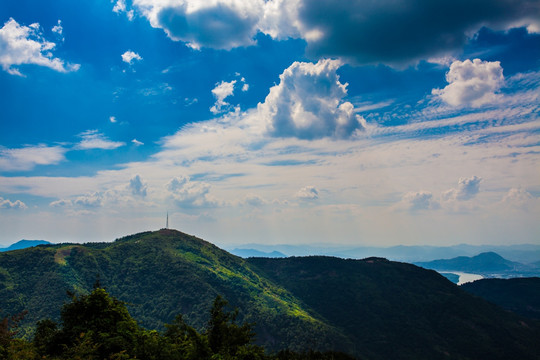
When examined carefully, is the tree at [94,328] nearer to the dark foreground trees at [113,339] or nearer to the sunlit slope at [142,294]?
the dark foreground trees at [113,339]

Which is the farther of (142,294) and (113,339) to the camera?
(142,294)

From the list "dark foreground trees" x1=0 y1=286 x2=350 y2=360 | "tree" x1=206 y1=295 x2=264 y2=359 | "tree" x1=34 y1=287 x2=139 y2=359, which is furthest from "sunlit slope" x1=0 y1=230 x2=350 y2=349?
"tree" x1=34 y1=287 x2=139 y2=359

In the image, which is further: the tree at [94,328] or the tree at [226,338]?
the tree at [226,338]

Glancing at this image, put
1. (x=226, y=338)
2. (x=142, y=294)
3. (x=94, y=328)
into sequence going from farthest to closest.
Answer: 1. (x=142, y=294)
2. (x=226, y=338)
3. (x=94, y=328)

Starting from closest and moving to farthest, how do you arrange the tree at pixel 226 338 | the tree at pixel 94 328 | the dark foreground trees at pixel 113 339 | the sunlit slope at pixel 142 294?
1. the dark foreground trees at pixel 113 339
2. the tree at pixel 94 328
3. the tree at pixel 226 338
4. the sunlit slope at pixel 142 294

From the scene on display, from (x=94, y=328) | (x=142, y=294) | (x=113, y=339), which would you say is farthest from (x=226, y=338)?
(x=142, y=294)

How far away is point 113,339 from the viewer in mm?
37781

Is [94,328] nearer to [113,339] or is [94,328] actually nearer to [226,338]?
[113,339]

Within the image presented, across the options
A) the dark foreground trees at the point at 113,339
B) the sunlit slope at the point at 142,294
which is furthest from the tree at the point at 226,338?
the sunlit slope at the point at 142,294

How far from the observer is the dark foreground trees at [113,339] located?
36594 mm

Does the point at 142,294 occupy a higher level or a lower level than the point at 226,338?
lower

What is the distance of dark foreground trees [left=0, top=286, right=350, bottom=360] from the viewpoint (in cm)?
3659

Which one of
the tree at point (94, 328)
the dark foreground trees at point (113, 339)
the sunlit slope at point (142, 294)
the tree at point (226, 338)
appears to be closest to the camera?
the dark foreground trees at point (113, 339)

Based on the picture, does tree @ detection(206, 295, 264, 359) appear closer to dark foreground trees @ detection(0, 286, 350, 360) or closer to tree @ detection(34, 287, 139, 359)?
dark foreground trees @ detection(0, 286, 350, 360)
